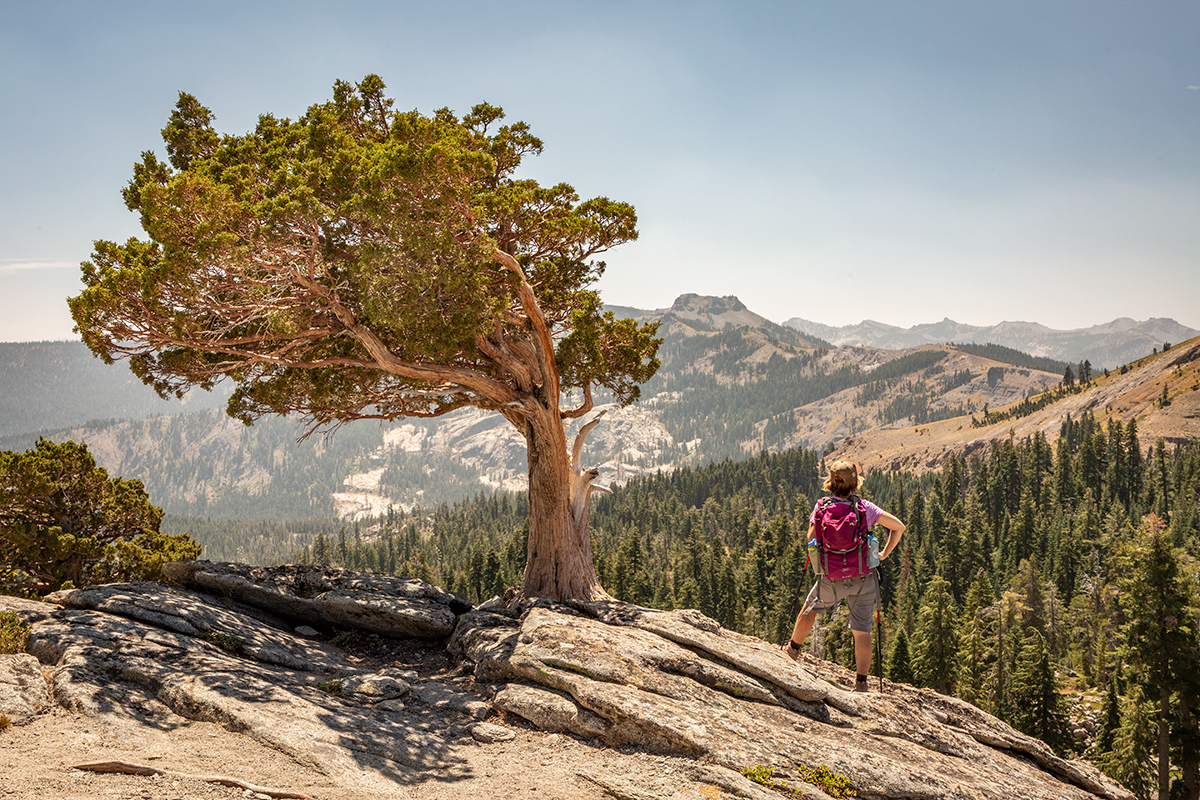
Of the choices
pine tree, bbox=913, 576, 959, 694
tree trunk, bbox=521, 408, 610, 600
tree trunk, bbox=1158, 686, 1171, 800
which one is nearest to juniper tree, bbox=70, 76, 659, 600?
tree trunk, bbox=521, 408, 610, 600

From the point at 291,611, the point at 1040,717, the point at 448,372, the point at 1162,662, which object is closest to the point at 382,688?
the point at 291,611

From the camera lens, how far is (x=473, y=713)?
10.5 m

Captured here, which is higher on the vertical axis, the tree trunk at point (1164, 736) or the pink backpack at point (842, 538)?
the pink backpack at point (842, 538)

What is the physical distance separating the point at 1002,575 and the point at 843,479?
10511 cm

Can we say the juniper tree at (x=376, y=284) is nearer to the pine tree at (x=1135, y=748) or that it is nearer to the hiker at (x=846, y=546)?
the hiker at (x=846, y=546)

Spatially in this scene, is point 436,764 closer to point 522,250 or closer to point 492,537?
point 522,250

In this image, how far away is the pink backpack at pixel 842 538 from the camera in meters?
9.63

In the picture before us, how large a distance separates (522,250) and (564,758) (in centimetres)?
1179

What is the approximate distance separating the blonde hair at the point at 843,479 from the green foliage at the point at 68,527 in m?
17.2

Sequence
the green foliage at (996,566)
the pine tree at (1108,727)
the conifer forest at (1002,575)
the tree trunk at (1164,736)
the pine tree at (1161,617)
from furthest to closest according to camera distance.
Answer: the pine tree at (1108,727) < the green foliage at (996,566) < the conifer forest at (1002,575) < the tree trunk at (1164,736) < the pine tree at (1161,617)

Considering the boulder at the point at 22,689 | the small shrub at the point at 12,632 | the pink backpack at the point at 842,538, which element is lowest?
the boulder at the point at 22,689

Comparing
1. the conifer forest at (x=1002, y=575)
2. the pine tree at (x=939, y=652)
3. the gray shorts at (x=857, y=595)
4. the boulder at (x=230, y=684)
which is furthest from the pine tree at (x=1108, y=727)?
the boulder at (x=230, y=684)

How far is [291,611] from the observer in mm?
14953

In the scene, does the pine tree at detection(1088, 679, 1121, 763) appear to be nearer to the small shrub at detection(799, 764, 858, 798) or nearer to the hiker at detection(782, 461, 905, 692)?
the hiker at detection(782, 461, 905, 692)
